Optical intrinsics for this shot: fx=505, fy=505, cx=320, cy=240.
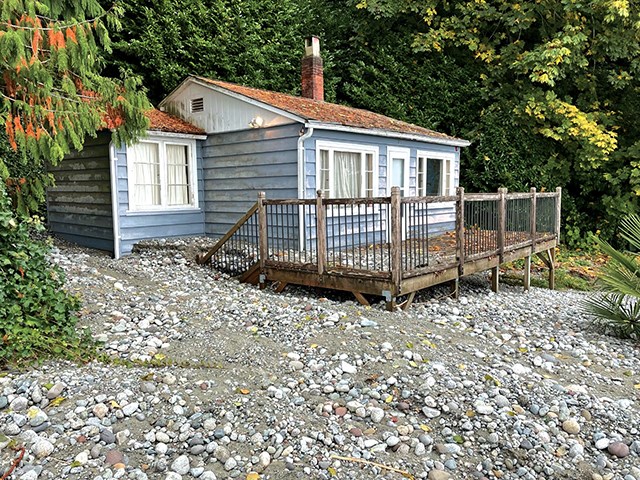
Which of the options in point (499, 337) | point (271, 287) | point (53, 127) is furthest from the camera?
point (271, 287)

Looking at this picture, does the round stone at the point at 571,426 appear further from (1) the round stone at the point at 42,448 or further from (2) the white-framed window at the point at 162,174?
(2) the white-framed window at the point at 162,174

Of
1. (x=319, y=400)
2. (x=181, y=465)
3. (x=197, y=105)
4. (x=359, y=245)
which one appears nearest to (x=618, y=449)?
(x=319, y=400)

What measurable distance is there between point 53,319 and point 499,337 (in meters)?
4.87

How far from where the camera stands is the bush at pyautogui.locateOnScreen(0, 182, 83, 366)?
4266 mm

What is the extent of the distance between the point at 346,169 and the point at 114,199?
4430mm

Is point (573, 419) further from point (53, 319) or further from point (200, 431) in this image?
point (53, 319)

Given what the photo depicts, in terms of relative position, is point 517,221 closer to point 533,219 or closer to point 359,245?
point 533,219

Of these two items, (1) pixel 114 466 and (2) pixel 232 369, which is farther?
(2) pixel 232 369

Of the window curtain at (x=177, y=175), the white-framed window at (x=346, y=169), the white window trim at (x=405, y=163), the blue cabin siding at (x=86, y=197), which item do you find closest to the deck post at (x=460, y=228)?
the white-framed window at (x=346, y=169)

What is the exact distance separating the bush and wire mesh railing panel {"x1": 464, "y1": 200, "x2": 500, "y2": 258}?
18.1 ft

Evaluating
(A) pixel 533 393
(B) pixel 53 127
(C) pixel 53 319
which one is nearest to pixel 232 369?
(C) pixel 53 319

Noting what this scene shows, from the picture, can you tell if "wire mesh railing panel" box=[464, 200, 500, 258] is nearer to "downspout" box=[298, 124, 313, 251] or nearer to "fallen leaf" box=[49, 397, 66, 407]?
"downspout" box=[298, 124, 313, 251]

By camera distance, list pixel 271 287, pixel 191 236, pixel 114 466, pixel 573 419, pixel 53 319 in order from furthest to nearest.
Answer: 1. pixel 191 236
2. pixel 271 287
3. pixel 53 319
4. pixel 573 419
5. pixel 114 466

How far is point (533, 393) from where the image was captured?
Answer: 4297 mm
